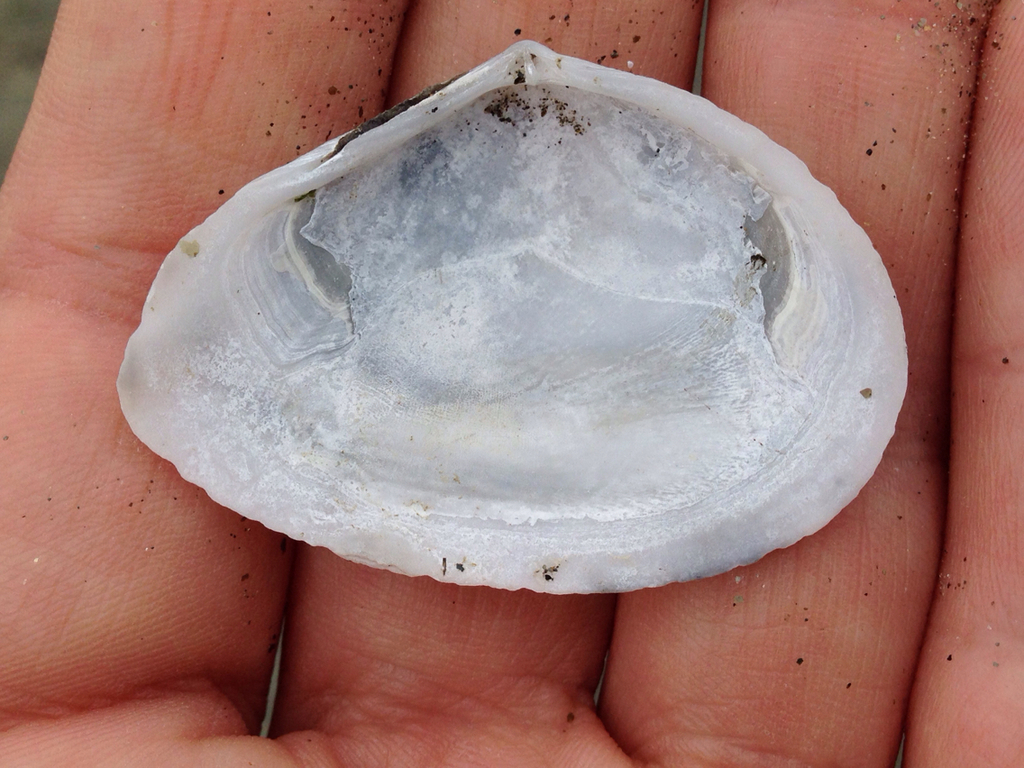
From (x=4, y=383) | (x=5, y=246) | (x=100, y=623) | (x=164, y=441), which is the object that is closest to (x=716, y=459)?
(x=164, y=441)

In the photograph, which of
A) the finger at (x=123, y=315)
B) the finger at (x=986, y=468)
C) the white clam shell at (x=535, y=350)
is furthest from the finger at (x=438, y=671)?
the finger at (x=986, y=468)

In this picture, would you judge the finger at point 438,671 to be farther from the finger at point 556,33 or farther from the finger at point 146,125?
the finger at point 556,33

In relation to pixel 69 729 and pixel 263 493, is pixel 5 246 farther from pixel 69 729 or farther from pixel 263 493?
pixel 69 729

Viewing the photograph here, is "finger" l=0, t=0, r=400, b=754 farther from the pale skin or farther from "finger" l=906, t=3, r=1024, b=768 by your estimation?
"finger" l=906, t=3, r=1024, b=768

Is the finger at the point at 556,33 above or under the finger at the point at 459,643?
above

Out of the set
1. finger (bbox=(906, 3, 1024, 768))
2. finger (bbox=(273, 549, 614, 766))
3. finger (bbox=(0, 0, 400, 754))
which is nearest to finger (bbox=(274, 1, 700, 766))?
finger (bbox=(273, 549, 614, 766))

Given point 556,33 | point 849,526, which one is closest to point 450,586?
point 849,526

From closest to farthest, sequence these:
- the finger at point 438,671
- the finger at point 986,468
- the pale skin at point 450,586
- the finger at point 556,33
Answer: the finger at point 986,468 → the pale skin at point 450,586 → the finger at point 438,671 → the finger at point 556,33

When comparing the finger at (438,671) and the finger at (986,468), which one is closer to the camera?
the finger at (986,468)
